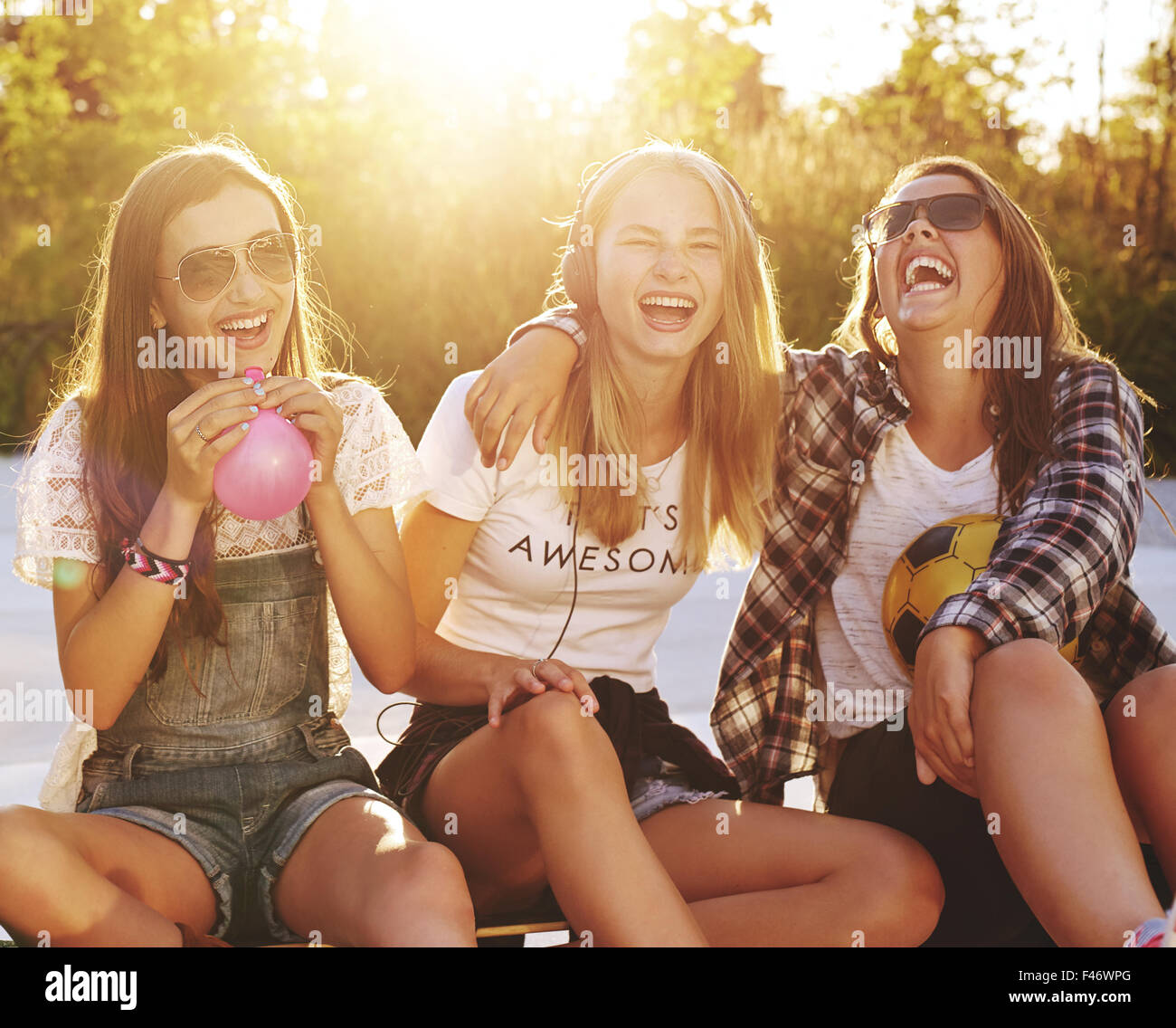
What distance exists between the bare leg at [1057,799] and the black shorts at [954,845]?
362 millimetres

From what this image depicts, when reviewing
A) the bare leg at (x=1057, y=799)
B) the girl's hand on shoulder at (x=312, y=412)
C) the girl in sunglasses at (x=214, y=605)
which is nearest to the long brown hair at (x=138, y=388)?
the girl in sunglasses at (x=214, y=605)

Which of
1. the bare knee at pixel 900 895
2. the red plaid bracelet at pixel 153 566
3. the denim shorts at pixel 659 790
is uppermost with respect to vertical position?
the red plaid bracelet at pixel 153 566

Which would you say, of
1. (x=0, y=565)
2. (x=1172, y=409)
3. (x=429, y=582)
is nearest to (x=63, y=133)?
(x=0, y=565)

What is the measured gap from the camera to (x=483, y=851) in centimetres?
283

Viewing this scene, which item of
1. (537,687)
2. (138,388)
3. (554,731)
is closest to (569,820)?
(554,731)

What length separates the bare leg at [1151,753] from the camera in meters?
2.69

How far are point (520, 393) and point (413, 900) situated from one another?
1130 millimetres

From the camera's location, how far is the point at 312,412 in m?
2.71

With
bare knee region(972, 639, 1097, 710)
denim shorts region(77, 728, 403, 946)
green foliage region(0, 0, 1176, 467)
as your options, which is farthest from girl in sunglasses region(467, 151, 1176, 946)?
green foliage region(0, 0, 1176, 467)

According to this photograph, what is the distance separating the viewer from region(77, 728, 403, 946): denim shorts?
2.65m

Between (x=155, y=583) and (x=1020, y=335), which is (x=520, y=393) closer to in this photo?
(x=155, y=583)

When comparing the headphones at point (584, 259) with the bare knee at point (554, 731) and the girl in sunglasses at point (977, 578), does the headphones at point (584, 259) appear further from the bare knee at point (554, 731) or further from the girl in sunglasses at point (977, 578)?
the bare knee at point (554, 731)

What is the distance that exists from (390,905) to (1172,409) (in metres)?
9.85
